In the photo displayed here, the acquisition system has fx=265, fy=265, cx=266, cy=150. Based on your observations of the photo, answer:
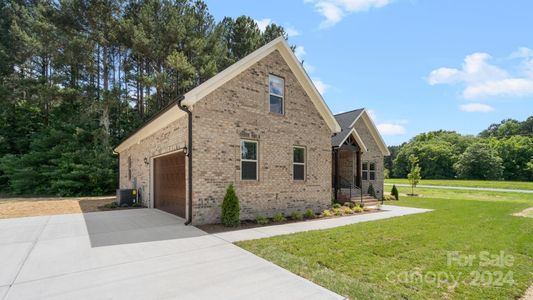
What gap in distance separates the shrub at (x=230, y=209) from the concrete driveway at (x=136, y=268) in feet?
4.02

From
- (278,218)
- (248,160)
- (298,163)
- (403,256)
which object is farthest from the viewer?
(298,163)

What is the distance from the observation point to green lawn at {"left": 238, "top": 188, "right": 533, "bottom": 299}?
3998 millimetres

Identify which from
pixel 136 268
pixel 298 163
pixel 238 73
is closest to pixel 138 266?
pixel 136 268

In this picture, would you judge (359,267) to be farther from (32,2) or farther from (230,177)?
(32,2)

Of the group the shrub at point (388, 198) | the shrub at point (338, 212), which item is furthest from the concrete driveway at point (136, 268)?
the shrub at point (388, 198)

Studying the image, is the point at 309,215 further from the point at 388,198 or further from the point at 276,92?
the point at 388,198

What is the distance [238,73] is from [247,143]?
257 cm

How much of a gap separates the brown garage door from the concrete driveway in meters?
2.34

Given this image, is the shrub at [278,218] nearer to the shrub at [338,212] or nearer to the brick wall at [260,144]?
the brick wall at [260,144]

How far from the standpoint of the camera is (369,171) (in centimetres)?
1920

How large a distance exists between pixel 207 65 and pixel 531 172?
205 feet

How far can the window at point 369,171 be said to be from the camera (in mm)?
18975

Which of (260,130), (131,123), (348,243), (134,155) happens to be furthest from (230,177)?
(131,123)

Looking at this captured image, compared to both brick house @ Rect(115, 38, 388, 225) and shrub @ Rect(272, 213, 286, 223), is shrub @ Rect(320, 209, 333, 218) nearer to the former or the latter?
brick house @ Rect(115, 38, 388, 225)
